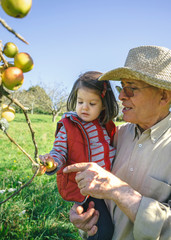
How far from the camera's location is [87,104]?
1933 mm

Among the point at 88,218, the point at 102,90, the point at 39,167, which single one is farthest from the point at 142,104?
the point at 39,167

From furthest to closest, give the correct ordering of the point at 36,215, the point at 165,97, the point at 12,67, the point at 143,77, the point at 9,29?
the point at 36,215
the point at 165,97
the point at 143,77
the point at 12,67
the point at 9,29

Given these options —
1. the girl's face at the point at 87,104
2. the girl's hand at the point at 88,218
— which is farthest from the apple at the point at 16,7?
the girl's hand at the point at 88,218

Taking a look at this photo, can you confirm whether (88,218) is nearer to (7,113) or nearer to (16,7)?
(7,113)

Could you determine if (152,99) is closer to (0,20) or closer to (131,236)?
(131,236)

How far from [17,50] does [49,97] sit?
25779mm

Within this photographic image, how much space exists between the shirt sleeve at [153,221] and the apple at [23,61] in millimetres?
1113

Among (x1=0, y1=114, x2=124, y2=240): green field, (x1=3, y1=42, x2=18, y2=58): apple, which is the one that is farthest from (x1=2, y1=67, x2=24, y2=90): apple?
(x1=0, y1=114, x2=124, y2=240): green field

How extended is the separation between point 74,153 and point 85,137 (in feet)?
0.57

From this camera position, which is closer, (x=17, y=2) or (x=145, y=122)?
(x=17, y=2)

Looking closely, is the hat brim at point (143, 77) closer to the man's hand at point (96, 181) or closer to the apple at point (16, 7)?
the man's hand at point (96, 181)

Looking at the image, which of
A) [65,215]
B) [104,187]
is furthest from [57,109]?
[104,187]

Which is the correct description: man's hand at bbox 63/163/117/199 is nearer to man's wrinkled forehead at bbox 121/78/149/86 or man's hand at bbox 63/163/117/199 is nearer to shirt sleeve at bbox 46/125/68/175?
shirt sleeve at bbox 46/125/68/175

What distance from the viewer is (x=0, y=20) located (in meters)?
0.53
